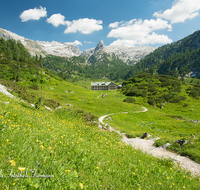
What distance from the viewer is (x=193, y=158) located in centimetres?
1261

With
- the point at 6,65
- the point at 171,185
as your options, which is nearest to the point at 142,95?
the point at 171,185

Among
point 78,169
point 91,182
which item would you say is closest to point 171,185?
point 91,182

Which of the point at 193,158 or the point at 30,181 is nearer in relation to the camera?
the point at 30,181

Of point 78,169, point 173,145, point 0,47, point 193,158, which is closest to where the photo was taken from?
point 78,169

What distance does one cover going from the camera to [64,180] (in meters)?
3.34

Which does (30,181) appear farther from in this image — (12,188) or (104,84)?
(104,84)

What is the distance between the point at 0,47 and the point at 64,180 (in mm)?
177845

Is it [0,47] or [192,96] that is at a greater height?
[0,47]

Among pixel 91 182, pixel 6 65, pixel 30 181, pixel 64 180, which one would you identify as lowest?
pixel 91 182

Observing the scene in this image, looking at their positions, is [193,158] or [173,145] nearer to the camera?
[193,158]

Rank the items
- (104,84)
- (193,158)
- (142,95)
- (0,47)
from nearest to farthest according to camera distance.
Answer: (193,158), (142,95), (0,47), (104,84)

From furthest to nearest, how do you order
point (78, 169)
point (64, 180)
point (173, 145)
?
point (173, 145), point (78, 169), point (64, 180)

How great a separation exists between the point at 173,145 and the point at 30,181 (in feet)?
60.3

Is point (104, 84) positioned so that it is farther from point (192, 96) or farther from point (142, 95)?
point (192, 96)
